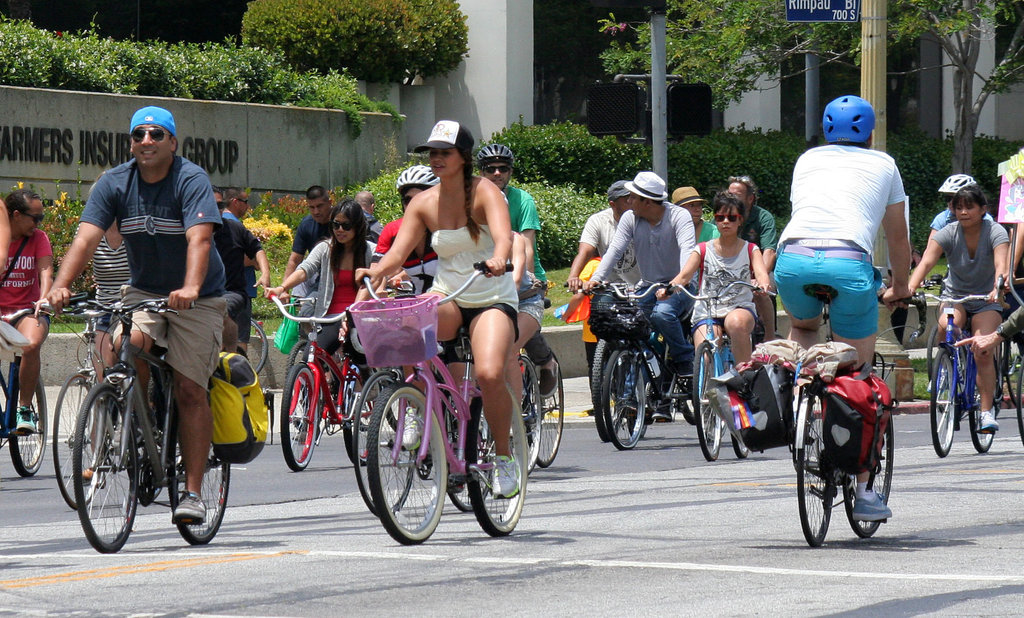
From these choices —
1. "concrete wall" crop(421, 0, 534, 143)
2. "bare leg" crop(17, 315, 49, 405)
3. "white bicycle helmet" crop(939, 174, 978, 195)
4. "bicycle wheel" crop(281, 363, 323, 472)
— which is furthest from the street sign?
"concrete wall" crop(421, 0, 534, 143)

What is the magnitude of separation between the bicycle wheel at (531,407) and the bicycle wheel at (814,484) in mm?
3077

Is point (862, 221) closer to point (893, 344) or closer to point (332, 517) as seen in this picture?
point (332, 517)

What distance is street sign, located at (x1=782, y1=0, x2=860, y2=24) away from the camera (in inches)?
579

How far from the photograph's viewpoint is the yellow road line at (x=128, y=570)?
6312 mm

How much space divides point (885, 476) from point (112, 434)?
11.1 feet

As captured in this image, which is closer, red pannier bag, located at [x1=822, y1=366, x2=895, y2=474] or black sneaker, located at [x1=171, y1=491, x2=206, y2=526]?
red pannier bag, located at [x1=822, y1=366, x2=895, y2=474]

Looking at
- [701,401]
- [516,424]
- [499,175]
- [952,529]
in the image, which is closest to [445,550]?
[516,424]

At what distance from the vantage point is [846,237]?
714cm

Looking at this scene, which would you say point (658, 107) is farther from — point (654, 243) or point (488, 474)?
point (488, 474)

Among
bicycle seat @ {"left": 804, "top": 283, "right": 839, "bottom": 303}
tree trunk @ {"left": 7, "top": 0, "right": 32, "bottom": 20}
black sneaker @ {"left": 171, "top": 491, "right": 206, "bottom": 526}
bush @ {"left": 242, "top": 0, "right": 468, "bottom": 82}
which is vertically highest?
tree trunk @ {"left": 7, "top": 0, "right": 32, "bottom": 20}

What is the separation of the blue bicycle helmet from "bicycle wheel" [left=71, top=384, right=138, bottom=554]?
3325mm

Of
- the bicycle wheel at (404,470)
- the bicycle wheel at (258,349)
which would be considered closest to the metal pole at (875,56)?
the bicycle wheel at (258,349)

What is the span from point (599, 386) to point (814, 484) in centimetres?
455

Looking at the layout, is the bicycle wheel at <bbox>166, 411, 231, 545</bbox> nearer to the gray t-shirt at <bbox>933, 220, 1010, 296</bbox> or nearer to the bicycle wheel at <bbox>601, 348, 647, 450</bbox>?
the bicycle wheel at <bbox>601, 348, 647, 450</bbox>
